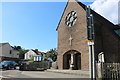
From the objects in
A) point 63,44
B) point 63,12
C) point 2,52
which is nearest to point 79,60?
point 63,44

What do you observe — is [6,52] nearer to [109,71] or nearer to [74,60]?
[74,60]

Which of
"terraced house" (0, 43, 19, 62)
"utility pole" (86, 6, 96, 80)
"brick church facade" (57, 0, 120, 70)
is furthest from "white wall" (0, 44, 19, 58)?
"utility pole" (86, 6, 96, 80)

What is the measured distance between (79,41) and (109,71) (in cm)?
1098

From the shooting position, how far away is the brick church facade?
20.5 metres

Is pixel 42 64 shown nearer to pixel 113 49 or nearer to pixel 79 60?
pixel 79 60

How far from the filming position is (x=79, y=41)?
69.3 feet

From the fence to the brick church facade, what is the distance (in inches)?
345

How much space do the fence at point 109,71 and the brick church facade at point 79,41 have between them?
8.75 m

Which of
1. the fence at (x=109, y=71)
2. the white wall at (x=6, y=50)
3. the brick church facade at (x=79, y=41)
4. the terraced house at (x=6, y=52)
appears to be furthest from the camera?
the white wall at (x=6, y=50)

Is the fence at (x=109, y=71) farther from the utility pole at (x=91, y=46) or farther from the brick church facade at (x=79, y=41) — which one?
the brick church facade at (x=79, y=41)

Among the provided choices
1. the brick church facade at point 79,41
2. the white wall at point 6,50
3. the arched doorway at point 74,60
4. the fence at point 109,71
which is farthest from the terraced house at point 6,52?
the fence at point 109,71

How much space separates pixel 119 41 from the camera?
2089 centimetres

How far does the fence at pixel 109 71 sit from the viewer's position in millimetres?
10266

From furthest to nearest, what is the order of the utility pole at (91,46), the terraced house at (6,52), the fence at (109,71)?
1. the terraced house at (6,52)
2. the fence at (109,71)
3. the utility pole at (91,46)
